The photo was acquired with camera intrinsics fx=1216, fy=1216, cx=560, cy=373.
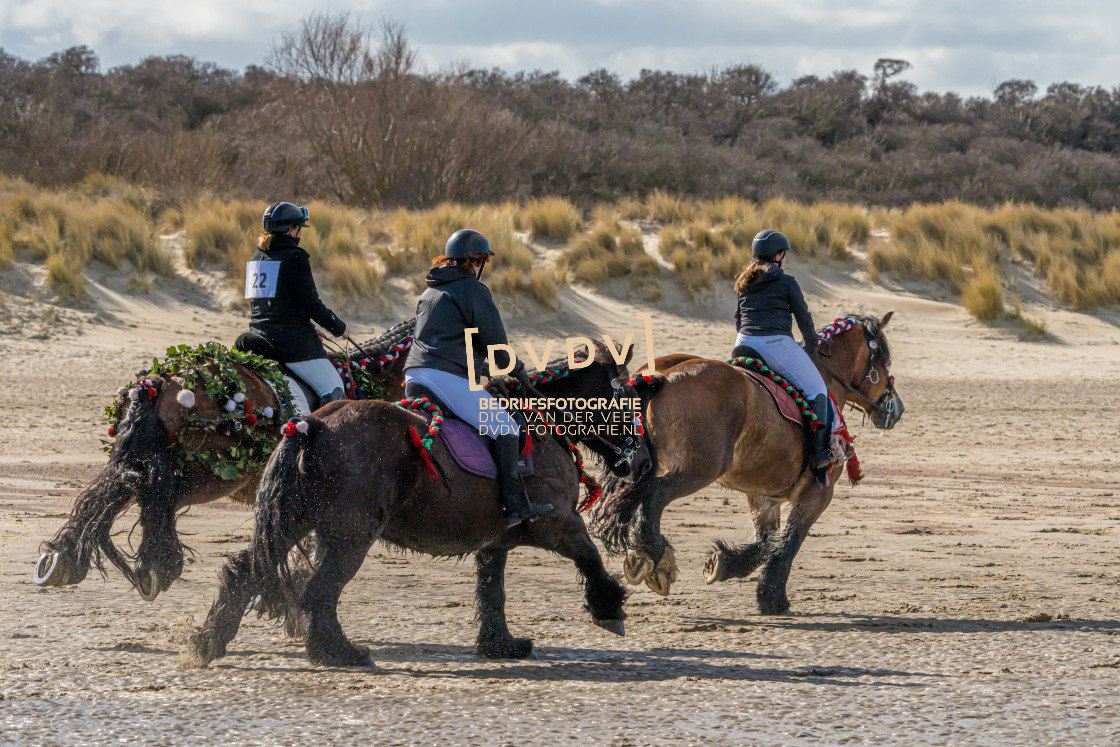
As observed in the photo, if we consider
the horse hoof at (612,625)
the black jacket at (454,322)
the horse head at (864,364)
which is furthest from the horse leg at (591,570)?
the horse head at (864,364)

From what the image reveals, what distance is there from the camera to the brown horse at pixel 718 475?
7.18 meters

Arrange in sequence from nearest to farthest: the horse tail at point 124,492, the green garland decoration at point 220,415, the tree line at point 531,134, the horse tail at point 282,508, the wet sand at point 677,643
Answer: the wet sand at point 677,643 → the horse tail at point 282,508 → the horse tail at point 124,492 → the green garland decoration at point 220,415 → the tree line at point 531,134

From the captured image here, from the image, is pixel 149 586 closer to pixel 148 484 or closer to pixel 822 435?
pixel 148 484

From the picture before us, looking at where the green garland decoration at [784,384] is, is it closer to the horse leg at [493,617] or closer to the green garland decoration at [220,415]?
the horse leg at [493,617]

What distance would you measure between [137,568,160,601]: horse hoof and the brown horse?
255 cm

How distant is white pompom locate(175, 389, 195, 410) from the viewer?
6797 mm

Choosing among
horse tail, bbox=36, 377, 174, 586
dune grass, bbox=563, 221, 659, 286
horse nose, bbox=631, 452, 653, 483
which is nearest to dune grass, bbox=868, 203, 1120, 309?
dune grass, bbox=563, 221, 659, 286

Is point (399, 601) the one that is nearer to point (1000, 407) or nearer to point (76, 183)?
point (1000, 407)

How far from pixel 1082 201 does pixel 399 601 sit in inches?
1295

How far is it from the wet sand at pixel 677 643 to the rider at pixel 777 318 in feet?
4.66

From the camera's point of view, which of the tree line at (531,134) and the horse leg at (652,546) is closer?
the horse leg at (652,546)

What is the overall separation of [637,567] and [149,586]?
9.08 ft

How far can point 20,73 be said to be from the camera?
130 feet

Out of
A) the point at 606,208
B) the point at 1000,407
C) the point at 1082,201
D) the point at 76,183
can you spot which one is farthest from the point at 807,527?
the point at 1082,201
